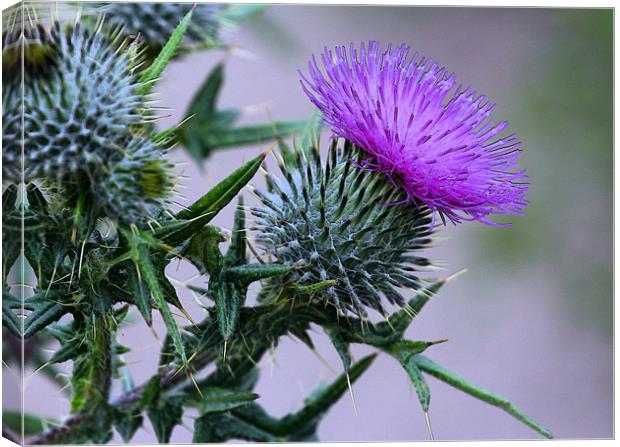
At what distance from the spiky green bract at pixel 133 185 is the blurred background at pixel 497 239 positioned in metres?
0.13

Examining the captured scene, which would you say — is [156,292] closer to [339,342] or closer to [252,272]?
[252,272]

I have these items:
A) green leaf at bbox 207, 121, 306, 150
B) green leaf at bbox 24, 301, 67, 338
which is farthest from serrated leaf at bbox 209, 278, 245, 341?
green leaf at bbox 207, 121, 306, 150

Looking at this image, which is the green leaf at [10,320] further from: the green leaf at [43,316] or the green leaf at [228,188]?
the green leaf at [228,188]

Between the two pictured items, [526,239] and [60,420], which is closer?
[60,420]

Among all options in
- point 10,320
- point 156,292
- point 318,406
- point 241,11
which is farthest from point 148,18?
point 318,406

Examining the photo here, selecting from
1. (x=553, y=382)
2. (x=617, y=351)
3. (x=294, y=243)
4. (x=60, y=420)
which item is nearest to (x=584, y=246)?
(x=553, y=382)

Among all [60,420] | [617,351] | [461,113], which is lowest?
[60,420]

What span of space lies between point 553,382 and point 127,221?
246 centimetres

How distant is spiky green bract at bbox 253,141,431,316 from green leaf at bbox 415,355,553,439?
0.20 metres

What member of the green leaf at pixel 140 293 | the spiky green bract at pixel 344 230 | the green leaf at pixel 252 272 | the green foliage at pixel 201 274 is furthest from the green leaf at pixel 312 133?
the green leaf at pixel 140 293

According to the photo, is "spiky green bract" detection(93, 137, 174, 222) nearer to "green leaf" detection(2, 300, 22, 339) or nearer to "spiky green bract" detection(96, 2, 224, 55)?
"green leaf" detection(2, 300, 22, 339)

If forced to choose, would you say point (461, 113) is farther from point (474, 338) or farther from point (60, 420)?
point (474, 338)

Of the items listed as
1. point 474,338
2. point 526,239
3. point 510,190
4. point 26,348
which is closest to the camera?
point 510,190

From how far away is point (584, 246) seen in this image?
3.92m
